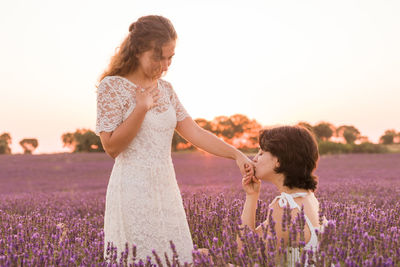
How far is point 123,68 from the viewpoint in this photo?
2490 mm

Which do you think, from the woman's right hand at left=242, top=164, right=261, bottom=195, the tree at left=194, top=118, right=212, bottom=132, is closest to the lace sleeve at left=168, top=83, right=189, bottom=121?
the woman's right hand at left=242, top=164, right=261, bottom=195

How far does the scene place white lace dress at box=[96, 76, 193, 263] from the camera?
2287 millimetres

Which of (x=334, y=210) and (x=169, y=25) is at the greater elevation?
(x=169, y=25)

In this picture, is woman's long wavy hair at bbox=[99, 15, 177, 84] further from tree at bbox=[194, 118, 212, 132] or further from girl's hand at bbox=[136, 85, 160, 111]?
tree at bbox=[194, 118, 212, 132]

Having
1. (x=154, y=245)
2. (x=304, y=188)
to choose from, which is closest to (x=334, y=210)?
(x=304, y=188)

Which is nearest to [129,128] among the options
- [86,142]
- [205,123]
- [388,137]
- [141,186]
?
[141,186]

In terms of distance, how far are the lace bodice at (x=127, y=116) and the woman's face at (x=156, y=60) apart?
0.43ft

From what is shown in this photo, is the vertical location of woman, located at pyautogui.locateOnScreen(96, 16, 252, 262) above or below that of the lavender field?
above

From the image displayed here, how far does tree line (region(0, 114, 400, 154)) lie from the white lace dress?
18296 millimetres

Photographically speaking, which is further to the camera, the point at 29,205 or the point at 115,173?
the point at 29,205

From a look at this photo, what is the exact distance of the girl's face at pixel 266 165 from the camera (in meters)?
2.28

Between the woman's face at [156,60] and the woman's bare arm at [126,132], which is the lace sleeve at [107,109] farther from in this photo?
the woman's face at [156,60]

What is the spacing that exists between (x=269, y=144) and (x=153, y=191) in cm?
72

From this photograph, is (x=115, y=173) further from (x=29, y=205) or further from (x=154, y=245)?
(x=29, y=205)
